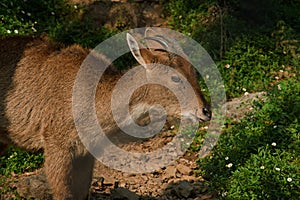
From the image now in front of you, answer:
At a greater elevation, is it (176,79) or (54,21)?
(176,79)

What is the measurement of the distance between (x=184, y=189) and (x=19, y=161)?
220 cm

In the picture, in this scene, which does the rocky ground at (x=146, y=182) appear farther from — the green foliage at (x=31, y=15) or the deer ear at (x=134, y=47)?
the green foliage at (x=31, y=15)

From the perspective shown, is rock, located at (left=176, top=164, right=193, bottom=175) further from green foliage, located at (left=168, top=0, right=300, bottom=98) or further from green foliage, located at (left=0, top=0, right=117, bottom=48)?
green foliage, located at (left=0, top=0, right=117, bottom=48)

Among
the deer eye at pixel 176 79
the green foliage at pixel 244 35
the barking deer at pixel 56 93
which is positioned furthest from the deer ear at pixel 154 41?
the green foliage at pixel 244 35

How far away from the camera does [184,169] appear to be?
695 cm

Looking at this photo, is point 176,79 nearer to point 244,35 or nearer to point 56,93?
point 56,93

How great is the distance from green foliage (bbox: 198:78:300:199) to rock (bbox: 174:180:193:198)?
0.24 meters

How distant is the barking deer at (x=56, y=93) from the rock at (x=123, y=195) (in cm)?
59

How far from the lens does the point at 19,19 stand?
879 centimetres

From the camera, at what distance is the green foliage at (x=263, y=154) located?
5.71 meters

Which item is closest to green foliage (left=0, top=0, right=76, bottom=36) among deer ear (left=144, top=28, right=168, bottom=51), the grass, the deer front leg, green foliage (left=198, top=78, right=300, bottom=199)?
the grass

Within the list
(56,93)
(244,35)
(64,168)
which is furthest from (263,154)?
(244,35)

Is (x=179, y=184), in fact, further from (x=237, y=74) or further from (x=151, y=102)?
(x=237, y=74)

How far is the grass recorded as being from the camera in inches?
233
